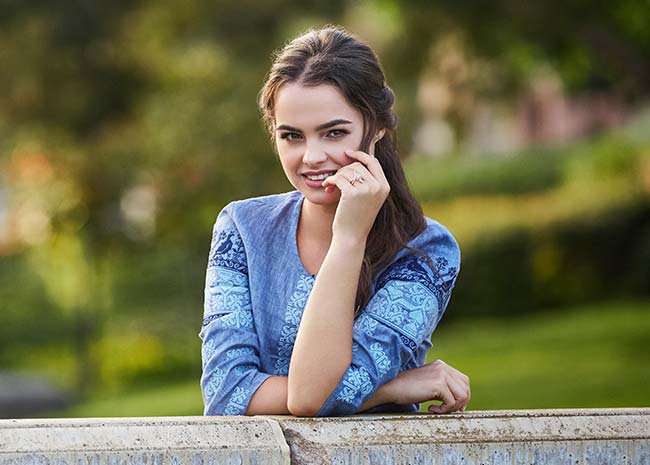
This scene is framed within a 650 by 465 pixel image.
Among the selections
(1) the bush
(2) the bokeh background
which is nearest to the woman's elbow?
(2) the bokeh background

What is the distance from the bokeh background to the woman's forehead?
24.1ft

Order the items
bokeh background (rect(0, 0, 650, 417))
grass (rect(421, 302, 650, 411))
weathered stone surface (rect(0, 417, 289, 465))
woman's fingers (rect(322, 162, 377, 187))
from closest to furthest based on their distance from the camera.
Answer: weathered stone surface (rect(0, 417, 289, 465)) < woman's fingers (rect(322, 162, 377, 187)) < grass (rect(421, 302, 650, 411)) < bokeh background (rect(0, 0, 650, 417))

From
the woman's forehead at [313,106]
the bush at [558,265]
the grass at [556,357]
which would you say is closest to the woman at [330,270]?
the woman's forehead at [313,106]

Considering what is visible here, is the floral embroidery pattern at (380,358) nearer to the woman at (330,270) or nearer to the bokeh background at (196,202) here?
the woman at (330,270)

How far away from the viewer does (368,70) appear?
2729 millimetres

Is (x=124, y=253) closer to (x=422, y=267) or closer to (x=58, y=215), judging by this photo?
(x=58, y=215)

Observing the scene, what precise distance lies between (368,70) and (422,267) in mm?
480

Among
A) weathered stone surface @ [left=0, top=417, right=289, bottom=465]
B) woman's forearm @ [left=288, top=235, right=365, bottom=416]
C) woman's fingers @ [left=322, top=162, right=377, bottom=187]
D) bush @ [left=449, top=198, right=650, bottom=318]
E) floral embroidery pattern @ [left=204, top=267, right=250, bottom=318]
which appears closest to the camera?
weathered stone surface @ [left=0, top=417, right=289, bottom=465]

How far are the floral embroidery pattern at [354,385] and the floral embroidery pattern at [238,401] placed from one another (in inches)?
9.4

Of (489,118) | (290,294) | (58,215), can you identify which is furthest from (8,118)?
(489,118)

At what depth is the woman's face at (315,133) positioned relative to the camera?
8.75ft

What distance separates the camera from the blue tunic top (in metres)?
2.62

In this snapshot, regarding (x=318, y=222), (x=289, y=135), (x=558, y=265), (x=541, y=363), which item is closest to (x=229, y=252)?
(x=318, y=222)

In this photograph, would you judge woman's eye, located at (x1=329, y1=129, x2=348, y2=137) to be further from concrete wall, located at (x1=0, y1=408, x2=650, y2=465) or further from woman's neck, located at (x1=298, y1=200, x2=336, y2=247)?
concrete wall, located at (x1=0, y1=408, x2=650, y2=465)
